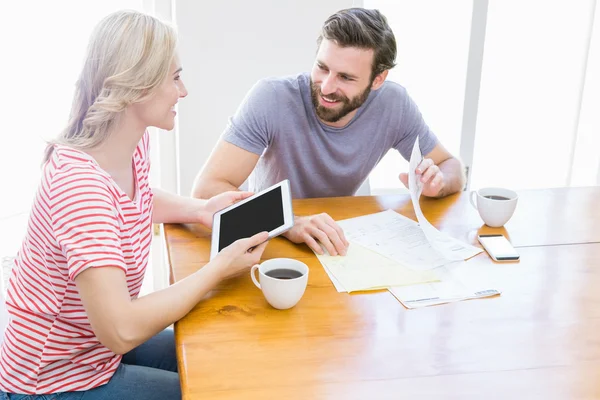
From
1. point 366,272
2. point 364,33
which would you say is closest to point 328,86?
point 364,33

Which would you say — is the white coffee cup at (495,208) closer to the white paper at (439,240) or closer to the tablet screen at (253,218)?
the white paper at (439,240)

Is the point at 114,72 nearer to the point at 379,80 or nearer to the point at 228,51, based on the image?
the point at 379,80

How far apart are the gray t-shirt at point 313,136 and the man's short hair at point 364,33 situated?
0.13 metres

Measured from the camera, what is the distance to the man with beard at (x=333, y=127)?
1.73 m

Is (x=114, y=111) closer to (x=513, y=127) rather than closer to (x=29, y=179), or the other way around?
(x=29, y=179)

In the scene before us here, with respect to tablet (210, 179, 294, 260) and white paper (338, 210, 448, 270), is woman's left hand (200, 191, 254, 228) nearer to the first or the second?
tablet (210, 179, 294, 260)

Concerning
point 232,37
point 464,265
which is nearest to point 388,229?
point 464,265

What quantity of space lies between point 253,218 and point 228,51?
51.3 inches

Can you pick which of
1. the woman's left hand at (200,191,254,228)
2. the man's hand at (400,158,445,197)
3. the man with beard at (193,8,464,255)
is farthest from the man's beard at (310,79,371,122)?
the woman's left hand at (200,191,254,228)

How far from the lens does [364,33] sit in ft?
5.67

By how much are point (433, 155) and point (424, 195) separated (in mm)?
229

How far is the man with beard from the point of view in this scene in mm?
1730

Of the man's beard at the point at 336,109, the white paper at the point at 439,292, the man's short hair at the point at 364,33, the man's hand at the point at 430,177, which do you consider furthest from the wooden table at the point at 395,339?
the man's short hair at the point at 364,33

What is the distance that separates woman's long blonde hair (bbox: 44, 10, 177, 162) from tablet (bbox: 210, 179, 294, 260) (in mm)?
326
